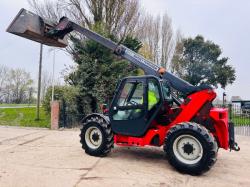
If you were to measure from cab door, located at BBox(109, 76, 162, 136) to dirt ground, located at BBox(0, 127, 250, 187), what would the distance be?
0.79m

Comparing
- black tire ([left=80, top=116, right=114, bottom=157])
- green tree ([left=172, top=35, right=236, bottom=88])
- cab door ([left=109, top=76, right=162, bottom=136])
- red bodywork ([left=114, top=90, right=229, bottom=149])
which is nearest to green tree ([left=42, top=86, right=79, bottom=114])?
black tire ([left=80, top=116, right=114, bottom=157])

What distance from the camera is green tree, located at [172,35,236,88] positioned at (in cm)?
2855

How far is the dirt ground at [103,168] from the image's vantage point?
17.5ft

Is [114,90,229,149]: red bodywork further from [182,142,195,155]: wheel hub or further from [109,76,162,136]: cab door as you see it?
[182,142,195,155]: wheel hub

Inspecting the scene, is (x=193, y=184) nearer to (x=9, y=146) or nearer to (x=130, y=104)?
(x=130, y=104)

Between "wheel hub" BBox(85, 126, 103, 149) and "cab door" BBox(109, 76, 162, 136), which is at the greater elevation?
"cab door" BBox(109, 76, 162, 136)

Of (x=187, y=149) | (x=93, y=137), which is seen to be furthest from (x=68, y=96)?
(x=187, y=149)

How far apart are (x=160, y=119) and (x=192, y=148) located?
116 centimetres

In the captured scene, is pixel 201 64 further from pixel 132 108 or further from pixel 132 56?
pixel 132 108

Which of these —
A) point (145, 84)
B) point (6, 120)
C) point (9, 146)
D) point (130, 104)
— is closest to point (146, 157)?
point (130, 104)

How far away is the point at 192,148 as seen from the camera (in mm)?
5980

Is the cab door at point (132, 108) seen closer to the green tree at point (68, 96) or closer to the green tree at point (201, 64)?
the green tree at point (68, 96)

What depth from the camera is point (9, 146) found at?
851 cm

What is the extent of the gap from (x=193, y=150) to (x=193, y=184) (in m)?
0.81
